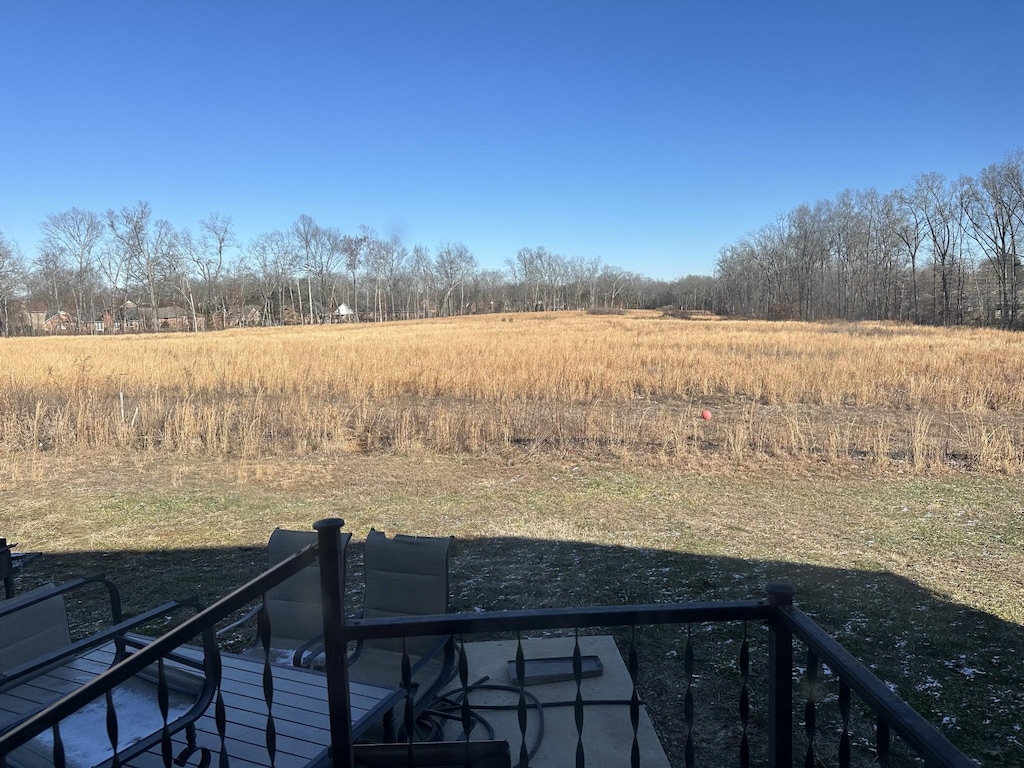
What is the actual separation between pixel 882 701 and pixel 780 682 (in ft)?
1.26

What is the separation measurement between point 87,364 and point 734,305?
242ft

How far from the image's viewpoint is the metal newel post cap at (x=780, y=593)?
73.2 inches

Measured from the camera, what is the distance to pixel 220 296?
2827 inches

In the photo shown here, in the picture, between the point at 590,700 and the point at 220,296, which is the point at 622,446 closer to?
the point at 590,700

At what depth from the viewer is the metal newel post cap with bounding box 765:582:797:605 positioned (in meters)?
1.86

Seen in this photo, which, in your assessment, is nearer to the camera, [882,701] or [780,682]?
[882,701]

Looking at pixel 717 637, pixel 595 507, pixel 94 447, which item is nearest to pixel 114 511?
pixel 94 447

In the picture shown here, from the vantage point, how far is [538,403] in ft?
40.8

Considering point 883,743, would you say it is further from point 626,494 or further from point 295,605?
point 626,494

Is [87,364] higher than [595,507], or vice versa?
[87,364]

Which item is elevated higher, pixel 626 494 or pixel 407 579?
pixel 407 579

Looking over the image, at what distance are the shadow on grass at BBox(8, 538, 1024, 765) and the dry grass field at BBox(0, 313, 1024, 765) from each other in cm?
2

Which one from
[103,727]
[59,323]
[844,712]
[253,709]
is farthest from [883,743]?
A: [59,323]

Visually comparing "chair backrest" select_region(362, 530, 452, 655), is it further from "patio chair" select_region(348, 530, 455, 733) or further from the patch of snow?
the patch of snow
